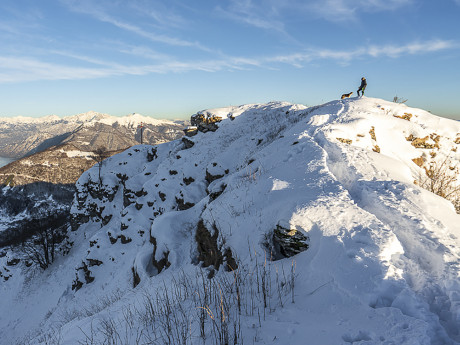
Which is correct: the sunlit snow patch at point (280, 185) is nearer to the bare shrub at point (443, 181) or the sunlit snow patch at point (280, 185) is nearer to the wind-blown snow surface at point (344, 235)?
the wind-blown snow surface at point (344, 235)

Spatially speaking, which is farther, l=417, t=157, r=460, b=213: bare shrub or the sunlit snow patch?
l=417, t=157, r=460, b=213: bare shrub

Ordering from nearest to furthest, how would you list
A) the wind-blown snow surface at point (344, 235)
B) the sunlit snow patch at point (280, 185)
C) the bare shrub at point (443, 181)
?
the wind-blown snow surface at point (344, 235), the sunlit snow patch at point (280, 185), the bare shrub at point (443, 181)

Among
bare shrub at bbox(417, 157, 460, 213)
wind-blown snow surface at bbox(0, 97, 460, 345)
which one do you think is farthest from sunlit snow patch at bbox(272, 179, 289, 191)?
bare shrub at bbox(417, 157, 460, 213)

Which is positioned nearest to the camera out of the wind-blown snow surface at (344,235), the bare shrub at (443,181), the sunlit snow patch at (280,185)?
the wind-blown snow surface at (344,235)

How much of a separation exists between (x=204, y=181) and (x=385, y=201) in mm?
14533

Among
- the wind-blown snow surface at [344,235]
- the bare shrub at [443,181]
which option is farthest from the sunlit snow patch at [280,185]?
the bare shrub at [443,181]

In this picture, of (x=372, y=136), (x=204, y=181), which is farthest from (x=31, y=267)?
(x=372, y=136)

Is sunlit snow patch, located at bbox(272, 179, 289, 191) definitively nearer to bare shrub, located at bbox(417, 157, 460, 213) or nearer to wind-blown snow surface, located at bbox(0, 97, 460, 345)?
wind-blown snow surface, located at bbox(0, 97, 460, 345)

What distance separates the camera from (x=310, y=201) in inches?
195

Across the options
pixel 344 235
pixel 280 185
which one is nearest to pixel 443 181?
pixel 280 185

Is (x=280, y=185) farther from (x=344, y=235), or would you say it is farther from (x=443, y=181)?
(x=443, y=181)

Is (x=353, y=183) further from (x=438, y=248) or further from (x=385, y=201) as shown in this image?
(x=438, y=248)

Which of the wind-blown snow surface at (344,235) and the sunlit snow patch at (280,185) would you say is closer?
the wind-blown snow surface at (344,235)

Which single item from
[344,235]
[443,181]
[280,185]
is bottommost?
[344,235]
